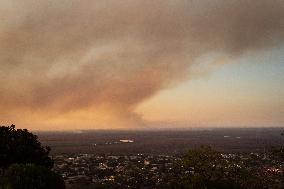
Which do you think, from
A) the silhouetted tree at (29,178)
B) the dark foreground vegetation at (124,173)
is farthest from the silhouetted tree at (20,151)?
the silhouetted tree at (29,178)

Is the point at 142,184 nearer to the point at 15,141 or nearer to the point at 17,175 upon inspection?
the point at 15,141

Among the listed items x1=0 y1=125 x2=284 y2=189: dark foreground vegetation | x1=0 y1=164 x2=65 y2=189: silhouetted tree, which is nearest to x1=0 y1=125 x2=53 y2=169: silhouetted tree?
x1=0 y1=125 x2=284 y2=189: dark foreground vegetation

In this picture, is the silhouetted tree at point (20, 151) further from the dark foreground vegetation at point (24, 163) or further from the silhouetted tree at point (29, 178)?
the silhouetted tree at point (29, 178)

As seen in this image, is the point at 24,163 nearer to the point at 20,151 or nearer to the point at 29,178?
the point at 20,151

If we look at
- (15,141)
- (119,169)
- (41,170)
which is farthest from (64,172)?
(41,170)

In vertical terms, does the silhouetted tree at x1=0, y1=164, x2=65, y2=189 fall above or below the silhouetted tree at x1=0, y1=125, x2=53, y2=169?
below

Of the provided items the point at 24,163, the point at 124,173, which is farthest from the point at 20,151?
the point at 124,173

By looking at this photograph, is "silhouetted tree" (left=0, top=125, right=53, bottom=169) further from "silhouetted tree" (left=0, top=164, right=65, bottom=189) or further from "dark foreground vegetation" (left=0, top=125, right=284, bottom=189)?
"silhouetted tree" (left=0, top=164, right=65, bottom=189)

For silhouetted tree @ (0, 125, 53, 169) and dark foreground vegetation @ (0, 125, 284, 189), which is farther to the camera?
silhouetted tree @ (0, 125, 53, 169)
